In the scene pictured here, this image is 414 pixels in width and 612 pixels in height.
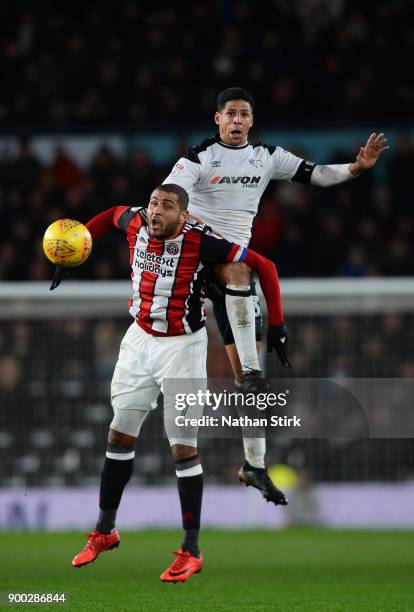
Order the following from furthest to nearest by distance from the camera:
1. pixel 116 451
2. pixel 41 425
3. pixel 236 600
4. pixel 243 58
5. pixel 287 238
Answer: pixel 243 58 < pixel 287 238 < pixel 41 425 < pixel 116 451 < pixel 236 600

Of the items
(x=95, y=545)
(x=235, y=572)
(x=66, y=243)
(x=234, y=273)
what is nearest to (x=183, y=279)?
(x=234, y=273)

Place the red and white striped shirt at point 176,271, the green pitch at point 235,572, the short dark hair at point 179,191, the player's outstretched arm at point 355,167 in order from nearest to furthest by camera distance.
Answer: the green pitch at point 235,572, the short dark hair at point 179,191, the red and white striped shirt at point 176,271, the player's outstretched arm at point 355,167

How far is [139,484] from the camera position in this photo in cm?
1344

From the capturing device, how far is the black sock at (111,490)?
8.55 meters

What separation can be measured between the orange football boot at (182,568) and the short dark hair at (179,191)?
220cm

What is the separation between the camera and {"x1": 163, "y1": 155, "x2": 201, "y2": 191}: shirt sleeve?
8.37 m

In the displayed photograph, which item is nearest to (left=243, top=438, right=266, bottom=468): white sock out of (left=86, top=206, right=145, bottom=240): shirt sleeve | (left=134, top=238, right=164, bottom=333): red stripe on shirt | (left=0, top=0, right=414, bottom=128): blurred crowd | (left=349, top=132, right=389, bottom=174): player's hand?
(left=134, top=238, right=164, bottom=333): red stripe on shirt

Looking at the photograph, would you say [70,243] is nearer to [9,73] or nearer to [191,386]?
[191,386]

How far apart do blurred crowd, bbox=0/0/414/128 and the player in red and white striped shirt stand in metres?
8.22

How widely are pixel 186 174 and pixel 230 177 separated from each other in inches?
12.7

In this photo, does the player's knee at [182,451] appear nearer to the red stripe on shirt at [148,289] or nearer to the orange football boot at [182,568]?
the orange football boot at [182,568]

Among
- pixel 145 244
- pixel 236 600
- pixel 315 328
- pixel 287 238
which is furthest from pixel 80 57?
pixel 236 600

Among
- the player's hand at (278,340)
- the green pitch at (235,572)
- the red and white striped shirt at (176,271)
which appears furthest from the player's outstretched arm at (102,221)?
the green pitch at (235,572)

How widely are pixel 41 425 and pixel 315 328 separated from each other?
9.92 feet
